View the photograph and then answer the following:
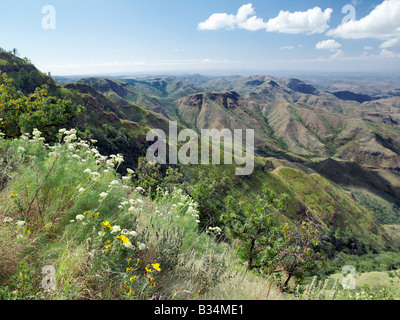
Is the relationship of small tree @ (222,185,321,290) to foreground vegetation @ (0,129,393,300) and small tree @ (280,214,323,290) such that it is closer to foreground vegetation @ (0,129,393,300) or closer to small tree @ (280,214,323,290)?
small tree @ (280,214,323,290)

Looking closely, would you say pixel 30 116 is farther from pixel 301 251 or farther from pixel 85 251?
pixel 301 251

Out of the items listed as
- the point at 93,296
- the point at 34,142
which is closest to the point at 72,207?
the point at 93,296

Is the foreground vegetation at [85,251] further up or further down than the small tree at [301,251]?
further up

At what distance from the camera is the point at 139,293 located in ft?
9.32

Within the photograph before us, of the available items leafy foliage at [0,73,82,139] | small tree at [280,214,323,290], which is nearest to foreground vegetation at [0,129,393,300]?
small tree at [280,214,323,290]

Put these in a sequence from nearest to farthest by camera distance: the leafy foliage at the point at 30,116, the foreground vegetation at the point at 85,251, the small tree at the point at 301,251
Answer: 1. the foreground vegetation at the point at 85,251
2. the small tree at the point at 301,251
3. the leafy foliage at the point at 30,116

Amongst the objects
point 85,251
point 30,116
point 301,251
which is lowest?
point 301,251

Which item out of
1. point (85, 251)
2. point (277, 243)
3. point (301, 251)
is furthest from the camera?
point (277, 243)

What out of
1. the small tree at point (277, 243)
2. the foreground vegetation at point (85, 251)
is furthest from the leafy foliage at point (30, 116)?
the small tree at point (277, 243)

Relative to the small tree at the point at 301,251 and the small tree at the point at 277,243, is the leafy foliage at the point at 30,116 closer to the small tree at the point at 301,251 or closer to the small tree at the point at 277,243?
the small tree at the point at 277,243

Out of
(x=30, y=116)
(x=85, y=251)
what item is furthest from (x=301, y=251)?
(x=30, y=116)
